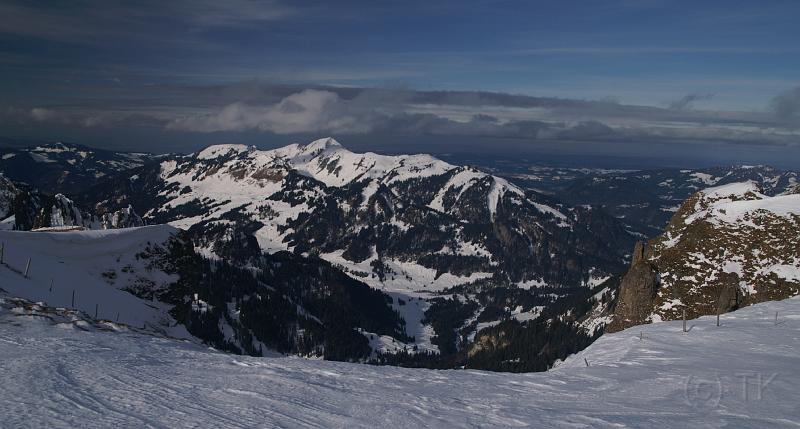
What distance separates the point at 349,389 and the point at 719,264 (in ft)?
223

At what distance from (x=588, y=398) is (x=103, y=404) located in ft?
48.5

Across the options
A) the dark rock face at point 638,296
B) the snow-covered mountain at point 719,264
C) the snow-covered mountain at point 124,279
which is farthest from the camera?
the dark rock face at point 638,296

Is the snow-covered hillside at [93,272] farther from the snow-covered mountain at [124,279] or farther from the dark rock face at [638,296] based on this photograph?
Answer: the dark rock face at [638,296]

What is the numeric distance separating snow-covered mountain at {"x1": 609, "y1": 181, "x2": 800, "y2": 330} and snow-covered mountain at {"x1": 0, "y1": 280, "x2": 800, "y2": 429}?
44004mm

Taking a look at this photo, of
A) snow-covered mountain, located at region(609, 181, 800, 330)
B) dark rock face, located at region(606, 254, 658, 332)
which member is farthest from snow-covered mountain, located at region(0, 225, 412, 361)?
snow-covered mountain, located at region(609, 181, 800, 330)

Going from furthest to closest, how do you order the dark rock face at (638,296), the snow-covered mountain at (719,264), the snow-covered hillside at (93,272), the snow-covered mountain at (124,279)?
the dark rock face at (638,296) < the snow-covered mountain at (719,264) < the snow-covered mountain at (124,279) < the snow-covered hillside at (93,272)

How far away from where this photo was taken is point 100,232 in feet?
302

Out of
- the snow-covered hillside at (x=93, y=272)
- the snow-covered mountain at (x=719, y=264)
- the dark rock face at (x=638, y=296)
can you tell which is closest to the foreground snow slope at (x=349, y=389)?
the snow-covered hillside at (x=93, y=272)

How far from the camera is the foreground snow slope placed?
1287cm

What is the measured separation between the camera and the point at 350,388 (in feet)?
53.7

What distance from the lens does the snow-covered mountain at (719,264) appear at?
60.7m

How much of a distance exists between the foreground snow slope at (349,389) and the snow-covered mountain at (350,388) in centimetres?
5

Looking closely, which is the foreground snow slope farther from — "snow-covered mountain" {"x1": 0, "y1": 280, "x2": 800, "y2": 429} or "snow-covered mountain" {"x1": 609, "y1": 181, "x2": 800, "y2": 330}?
"snow-covered mountain" {"x1": 609, "y1": 181, "x2": 800, "y2": 330}

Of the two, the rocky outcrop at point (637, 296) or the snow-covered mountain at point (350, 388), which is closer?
the snow-covered mountain at point (350, 388)
